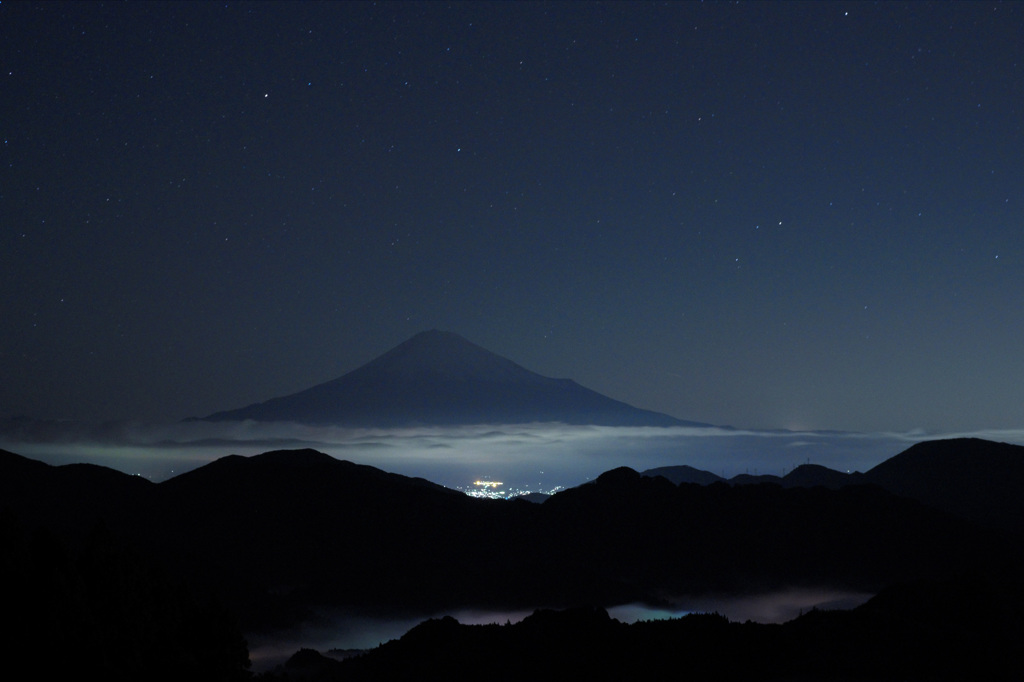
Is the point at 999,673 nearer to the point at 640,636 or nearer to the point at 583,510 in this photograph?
the point at 640,636

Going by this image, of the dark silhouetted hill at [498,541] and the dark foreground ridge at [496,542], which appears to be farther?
the dark silhouetted hill at [498,541]

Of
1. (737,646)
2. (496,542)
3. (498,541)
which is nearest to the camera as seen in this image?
(737,646)

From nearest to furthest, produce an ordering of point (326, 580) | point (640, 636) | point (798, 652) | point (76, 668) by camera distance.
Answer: point (76, 668)
point (798, 652)
point (640, 636)
point (326, 580)

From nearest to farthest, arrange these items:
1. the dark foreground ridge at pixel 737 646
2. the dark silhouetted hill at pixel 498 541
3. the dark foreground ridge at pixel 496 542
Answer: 1. the dark foreground ridge at pixel 737 646
2. the dark foreground ridge at pixel 496 542
3. the dark silhouetted hill at pixel 498 541

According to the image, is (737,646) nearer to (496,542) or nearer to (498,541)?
(496,542)

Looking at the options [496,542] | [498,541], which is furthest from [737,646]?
[498,541]

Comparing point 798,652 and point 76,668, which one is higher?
point 76,668

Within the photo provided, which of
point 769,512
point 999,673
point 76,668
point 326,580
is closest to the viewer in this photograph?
point 76,668

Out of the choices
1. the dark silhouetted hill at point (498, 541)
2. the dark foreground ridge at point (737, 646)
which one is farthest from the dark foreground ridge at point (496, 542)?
the dark foreground ridge at point (737, 646)

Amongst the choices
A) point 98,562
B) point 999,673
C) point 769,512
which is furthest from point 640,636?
point 769,512

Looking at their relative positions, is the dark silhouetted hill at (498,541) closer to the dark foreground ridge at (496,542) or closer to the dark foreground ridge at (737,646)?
the dark foreground ridge at (496,542)

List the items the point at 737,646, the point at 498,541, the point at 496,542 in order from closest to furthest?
the point at 737,646, the point at 496,542, the point at 498,541
